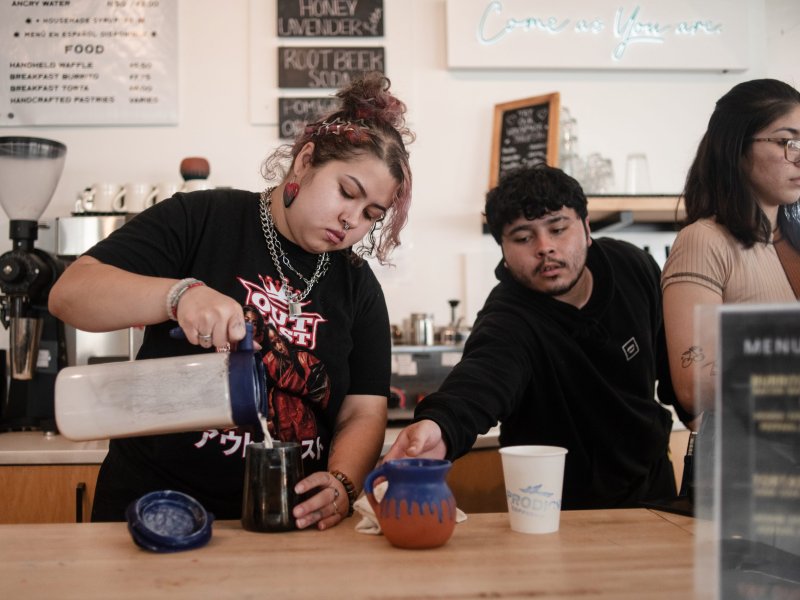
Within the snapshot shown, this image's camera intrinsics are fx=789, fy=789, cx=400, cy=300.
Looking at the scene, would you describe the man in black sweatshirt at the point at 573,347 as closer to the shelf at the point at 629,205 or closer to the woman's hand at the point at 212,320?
the woman's hand at the point at 212,320

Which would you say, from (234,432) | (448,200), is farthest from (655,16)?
(234,432)

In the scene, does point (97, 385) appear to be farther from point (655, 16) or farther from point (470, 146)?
point (655, 16)

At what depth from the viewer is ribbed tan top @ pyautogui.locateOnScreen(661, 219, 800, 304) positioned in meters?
1.42

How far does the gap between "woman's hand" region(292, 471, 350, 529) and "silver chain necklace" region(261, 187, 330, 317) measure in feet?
1.02

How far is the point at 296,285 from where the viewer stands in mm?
1410

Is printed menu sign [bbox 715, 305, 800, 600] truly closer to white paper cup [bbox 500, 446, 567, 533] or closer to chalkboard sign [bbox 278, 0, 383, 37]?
white paper cup [bbox 500, 446, 567, 533]

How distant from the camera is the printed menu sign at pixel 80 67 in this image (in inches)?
125

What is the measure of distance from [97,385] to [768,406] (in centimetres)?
83

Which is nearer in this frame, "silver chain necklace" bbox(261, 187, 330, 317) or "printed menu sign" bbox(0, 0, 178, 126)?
"silver chain necklace" bbox(261, 187, 330, 317)

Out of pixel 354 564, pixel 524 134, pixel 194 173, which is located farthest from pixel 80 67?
pixel 354 564

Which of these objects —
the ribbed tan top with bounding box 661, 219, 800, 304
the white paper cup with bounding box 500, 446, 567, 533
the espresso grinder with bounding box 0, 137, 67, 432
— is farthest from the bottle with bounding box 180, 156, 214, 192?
the white paper cup with bounding box 500, 446, 567, 533

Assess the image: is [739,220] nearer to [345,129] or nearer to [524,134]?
[345,129]

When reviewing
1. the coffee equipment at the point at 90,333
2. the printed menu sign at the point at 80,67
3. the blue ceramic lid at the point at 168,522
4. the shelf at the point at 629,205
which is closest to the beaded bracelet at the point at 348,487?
the blue ceramic lid at the point at 168,522

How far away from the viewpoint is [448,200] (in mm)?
3248
